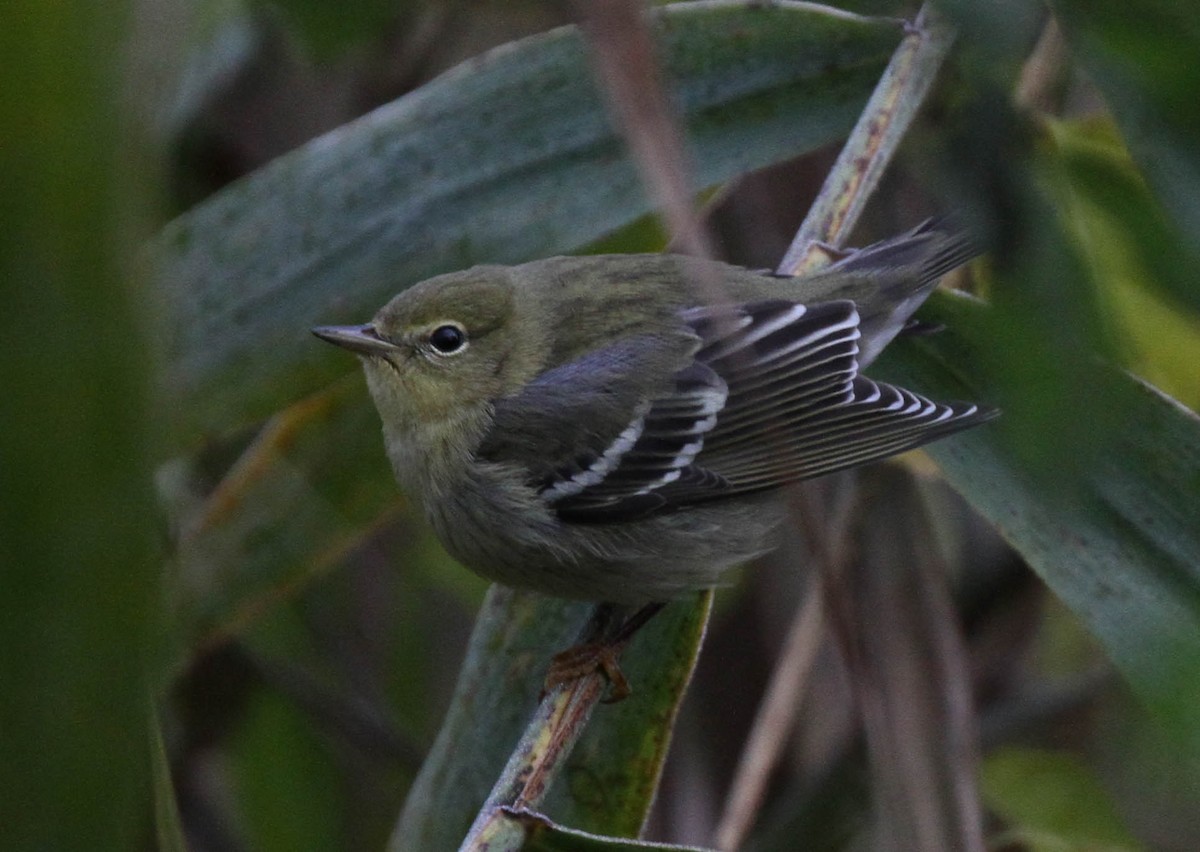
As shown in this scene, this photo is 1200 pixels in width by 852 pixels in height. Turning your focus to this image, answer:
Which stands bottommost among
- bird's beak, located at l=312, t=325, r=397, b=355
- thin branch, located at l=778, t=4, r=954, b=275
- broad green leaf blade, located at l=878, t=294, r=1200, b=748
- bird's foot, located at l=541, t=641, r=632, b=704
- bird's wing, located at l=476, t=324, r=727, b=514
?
bird's foot, located at l=541, t=641, r=632, b=704

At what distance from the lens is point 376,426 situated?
10.3ft

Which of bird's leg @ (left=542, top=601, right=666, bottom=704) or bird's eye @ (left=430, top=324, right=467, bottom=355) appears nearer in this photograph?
bird's leg @ (left=542, top=601, right=666, bottom=704)

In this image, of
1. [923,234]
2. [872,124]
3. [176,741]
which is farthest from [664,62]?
[176,741]

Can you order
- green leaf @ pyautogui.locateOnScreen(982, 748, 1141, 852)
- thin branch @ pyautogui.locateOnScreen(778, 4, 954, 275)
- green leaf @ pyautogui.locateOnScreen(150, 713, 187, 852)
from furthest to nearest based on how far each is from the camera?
green leaf @ pyautogui.locateOnScreen(982, 748, 1141, 852), thin branch @ pyautogui.locateOnScreen(778, 4, 954, 275), green leaf @ pyautogui.locateOnScreen(150, 713, 187, 852)

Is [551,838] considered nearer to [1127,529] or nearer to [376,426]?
[1127,529]

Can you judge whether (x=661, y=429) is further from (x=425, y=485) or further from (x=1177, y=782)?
(x=1177, y=782)

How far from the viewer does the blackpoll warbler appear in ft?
8.61

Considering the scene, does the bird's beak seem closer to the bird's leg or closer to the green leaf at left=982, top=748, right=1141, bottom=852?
the bird's leg

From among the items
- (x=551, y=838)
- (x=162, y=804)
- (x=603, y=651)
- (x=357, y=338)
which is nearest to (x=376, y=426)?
(x=357, y=338)

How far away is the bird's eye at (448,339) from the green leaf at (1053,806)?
1.42 metres

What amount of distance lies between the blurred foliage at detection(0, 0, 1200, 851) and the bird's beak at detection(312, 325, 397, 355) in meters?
0.08

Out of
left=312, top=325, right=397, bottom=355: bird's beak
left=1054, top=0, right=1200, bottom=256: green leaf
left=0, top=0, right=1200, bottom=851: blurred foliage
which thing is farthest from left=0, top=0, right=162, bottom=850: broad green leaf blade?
left=312, top=325, right=397, bottom=355: bird's beak

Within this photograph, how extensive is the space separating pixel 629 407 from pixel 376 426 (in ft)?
2.35

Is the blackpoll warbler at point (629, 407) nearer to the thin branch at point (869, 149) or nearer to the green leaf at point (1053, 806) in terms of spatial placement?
the thin branch at point (869, 149)
